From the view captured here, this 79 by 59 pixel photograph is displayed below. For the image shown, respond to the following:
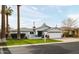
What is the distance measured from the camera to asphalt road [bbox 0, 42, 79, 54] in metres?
16.7

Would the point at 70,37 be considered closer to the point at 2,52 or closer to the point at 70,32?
the point at 70,32

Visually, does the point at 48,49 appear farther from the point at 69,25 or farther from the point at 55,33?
the point at 69,25

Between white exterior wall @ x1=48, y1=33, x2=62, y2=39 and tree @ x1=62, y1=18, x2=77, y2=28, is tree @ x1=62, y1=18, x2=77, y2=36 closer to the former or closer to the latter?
tree @ x1=62, y1=18, x2=77, y2=28

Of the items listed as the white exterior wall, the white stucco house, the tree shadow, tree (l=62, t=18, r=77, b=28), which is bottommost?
the tree shadow

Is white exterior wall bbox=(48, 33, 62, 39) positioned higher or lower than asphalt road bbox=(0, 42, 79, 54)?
higher

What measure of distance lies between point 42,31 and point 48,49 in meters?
0.32

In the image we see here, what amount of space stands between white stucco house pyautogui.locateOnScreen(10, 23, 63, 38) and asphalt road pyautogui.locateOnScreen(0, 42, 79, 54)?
168mm

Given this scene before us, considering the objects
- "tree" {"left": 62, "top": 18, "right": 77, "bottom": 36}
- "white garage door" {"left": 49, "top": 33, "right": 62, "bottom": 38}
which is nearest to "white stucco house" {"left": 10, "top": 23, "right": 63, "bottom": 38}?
"white garage door" {"left": 49, "top": 33, "right": 62, "bottom": 38}

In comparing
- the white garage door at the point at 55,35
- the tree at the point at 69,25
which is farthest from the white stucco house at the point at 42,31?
the tree at the point at 69,25

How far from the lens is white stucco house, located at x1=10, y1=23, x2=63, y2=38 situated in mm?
16691

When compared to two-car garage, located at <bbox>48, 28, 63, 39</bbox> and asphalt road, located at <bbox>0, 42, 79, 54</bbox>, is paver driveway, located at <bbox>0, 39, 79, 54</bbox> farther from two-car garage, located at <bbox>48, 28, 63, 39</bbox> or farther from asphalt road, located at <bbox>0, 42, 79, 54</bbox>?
two-car garage, located at <bbox>48, 28, 63, 39</bbox>

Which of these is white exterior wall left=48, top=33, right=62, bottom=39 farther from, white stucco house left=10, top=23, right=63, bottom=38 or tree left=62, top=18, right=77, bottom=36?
tree left=62, top=18, right=77, bottom=36

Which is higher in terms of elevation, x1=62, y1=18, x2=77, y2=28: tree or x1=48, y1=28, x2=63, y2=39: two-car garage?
x1=62, y1=18, x2=77, y2=28: tree

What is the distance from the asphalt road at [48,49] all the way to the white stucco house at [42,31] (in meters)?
0.17
